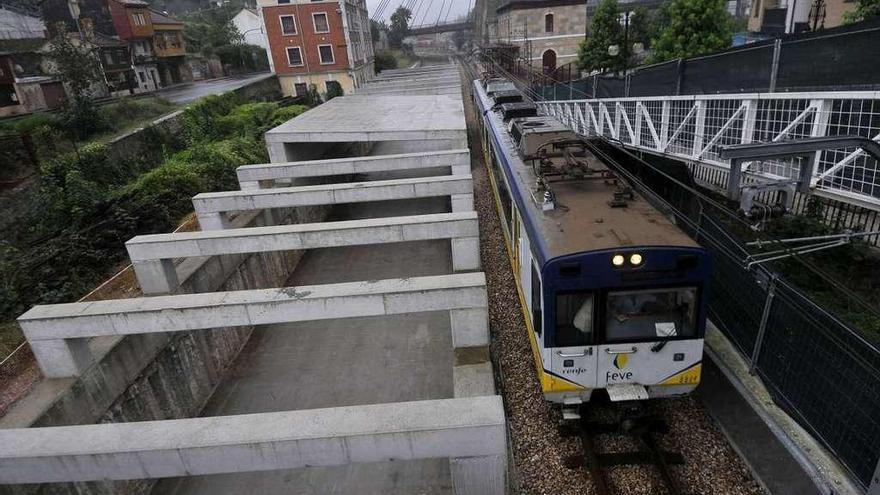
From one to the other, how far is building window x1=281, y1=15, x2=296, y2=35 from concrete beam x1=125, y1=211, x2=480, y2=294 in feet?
114

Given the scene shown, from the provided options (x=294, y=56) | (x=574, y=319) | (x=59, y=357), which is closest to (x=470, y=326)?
(x=574, y=319)

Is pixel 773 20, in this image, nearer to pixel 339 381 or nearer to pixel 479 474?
pixel 339 381

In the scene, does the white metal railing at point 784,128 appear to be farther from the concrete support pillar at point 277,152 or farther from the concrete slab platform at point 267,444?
the concrete support pillar at point 277,152

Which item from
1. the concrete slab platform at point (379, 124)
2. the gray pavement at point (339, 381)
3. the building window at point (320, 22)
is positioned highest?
the building window at point (320, 22)

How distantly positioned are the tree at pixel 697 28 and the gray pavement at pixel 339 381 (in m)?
15.5

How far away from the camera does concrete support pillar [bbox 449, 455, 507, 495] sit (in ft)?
19.7

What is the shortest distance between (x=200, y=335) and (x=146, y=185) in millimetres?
7688

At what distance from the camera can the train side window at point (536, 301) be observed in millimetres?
6700

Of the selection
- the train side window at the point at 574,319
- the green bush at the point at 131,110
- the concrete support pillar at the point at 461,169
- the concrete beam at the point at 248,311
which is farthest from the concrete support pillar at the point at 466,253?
the green bush at the point at 131,110

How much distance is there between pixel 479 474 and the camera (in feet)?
19.9

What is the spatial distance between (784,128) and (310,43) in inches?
1612

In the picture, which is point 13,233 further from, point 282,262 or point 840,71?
point 840,71

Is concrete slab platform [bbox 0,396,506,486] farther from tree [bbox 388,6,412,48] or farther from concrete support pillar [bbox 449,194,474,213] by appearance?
tree [bbox 388,6,412,48]

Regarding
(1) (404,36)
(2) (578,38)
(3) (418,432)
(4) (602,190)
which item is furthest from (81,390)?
(1) (404,36)
